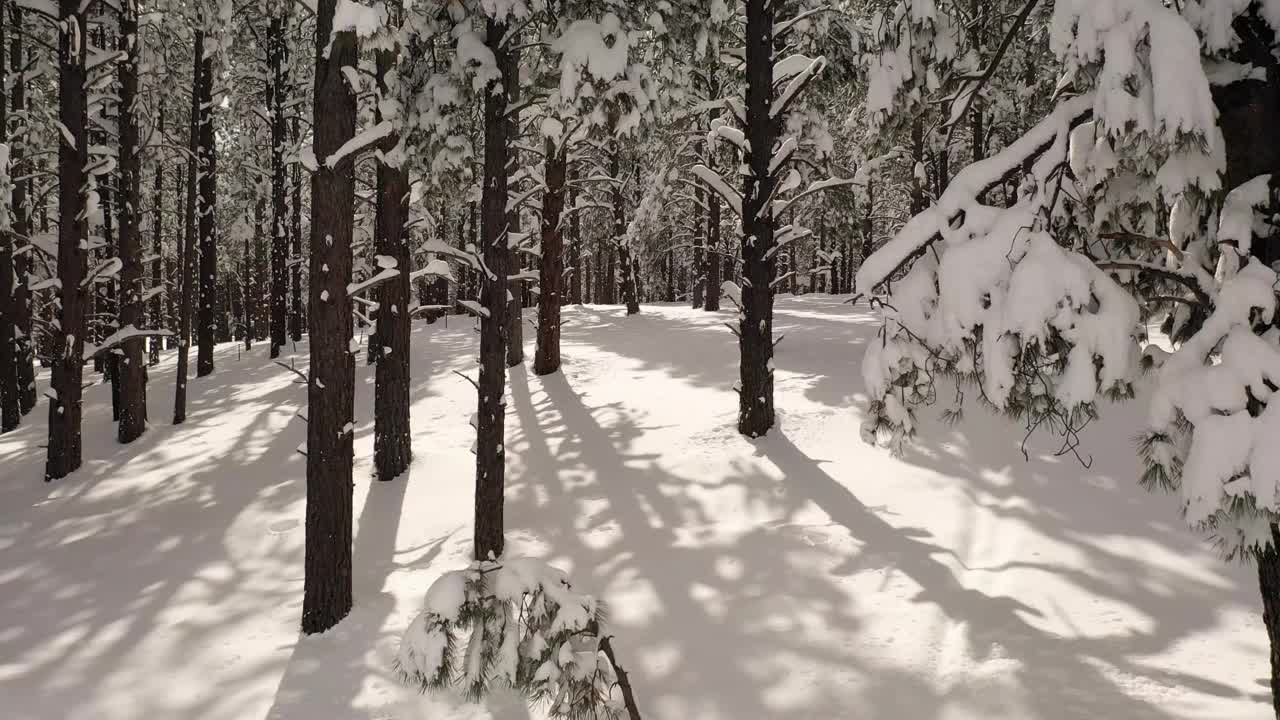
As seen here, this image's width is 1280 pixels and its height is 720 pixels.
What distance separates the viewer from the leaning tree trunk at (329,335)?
5934 millimetres

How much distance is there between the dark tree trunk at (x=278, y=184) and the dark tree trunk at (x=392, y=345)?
9.63 metres

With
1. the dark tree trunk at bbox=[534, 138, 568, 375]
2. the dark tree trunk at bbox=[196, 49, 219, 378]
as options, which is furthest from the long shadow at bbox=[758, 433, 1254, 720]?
the dark tree trunk at bbox=[196, 49, 219, 378]

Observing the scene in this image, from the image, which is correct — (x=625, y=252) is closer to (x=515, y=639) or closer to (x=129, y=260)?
(x=129, y=260)

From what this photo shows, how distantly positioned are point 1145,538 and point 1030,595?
4.53 ft

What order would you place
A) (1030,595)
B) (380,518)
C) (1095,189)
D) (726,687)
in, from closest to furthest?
(1095,189), (726,687), (1030,595), (380,518)

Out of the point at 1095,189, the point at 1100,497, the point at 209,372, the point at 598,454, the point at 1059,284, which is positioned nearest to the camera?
the point at 1059,284

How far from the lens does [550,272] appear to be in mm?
13844

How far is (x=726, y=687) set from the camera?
16.0 feet

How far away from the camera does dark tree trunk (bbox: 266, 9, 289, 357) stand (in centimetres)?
1762

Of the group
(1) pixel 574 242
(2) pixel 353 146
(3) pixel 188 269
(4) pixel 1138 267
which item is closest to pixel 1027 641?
(4) pixel 1138 267

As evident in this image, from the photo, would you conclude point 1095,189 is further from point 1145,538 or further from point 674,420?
point 674,420

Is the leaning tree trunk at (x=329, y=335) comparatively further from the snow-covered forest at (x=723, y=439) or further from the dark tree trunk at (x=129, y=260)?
the dark tree trunk at (x=129, y=260)

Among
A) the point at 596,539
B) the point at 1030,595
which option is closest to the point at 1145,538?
the point at 1030,595

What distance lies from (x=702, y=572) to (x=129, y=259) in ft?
37.1
